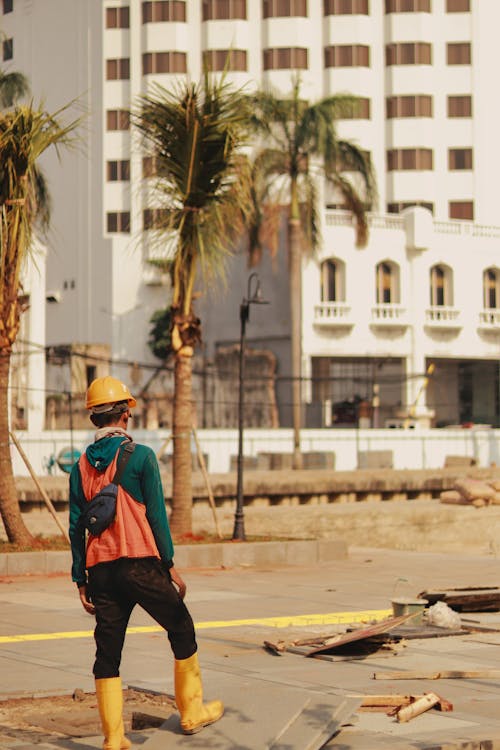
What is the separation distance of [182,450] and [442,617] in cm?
957

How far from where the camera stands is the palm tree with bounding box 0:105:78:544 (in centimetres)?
1891

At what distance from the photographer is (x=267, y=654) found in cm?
1118

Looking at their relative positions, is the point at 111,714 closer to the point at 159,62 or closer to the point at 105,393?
the point at 105,393

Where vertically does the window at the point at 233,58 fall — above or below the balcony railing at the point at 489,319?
above

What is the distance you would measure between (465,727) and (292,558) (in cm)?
1258

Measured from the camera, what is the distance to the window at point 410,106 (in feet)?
242

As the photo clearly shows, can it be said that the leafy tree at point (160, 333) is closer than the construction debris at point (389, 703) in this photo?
No

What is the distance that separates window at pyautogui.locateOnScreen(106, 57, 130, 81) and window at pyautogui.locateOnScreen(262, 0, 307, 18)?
7682 millimetres

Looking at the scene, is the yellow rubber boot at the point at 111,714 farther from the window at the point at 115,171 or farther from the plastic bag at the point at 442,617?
the window at the point at 115,171

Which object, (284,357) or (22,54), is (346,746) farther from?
(22,54)

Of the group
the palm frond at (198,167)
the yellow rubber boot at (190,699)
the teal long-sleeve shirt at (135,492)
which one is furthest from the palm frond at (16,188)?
the yellow rubber boot at (190,699)

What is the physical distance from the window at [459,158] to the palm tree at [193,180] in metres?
54.2

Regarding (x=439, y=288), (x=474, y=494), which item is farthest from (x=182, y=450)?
(x=439, y=288)

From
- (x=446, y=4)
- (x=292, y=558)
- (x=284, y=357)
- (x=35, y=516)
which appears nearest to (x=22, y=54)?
(x=446, y=4)
